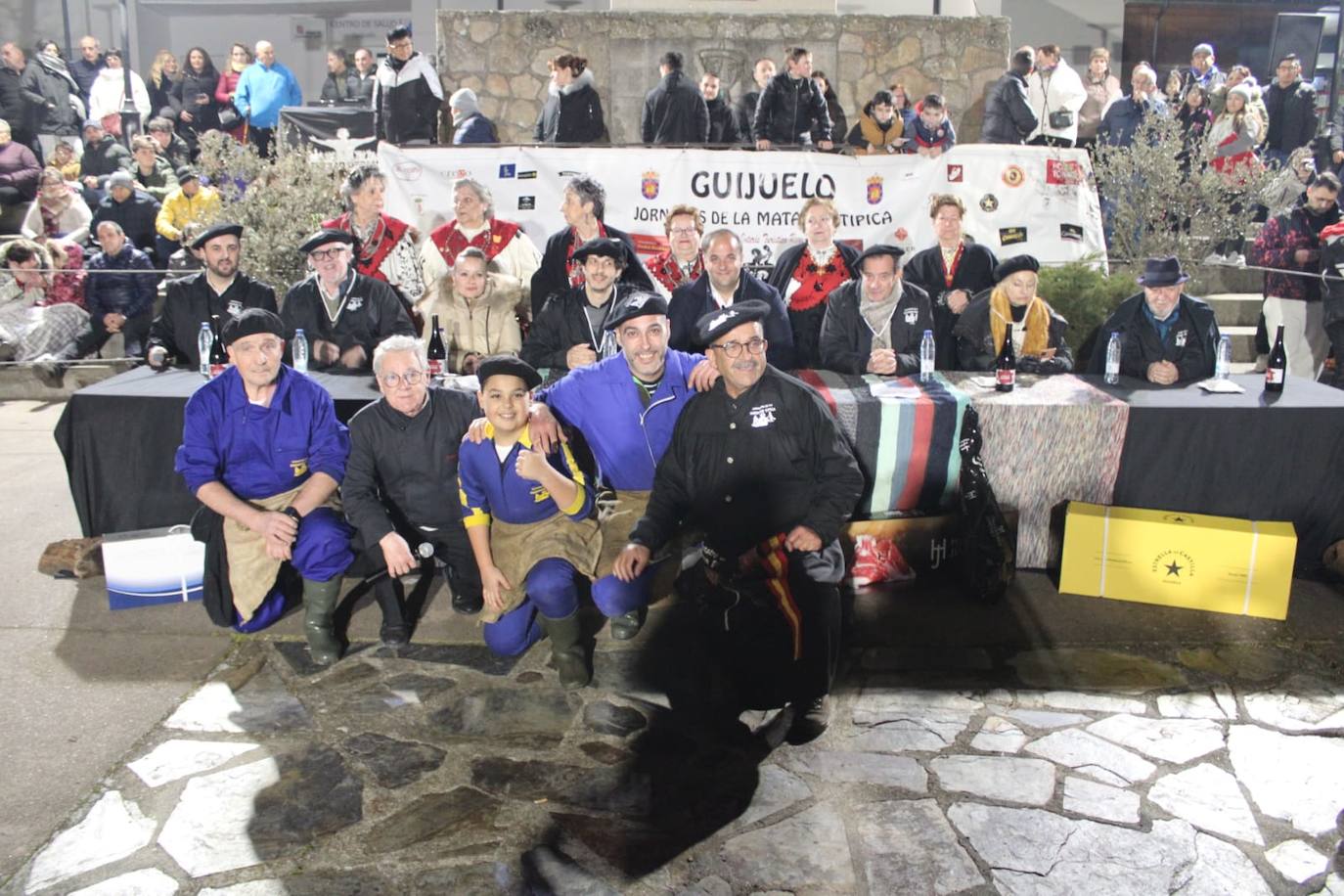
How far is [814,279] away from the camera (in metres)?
7.09

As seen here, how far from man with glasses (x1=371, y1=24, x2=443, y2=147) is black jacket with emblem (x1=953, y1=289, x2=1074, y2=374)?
6261 mm

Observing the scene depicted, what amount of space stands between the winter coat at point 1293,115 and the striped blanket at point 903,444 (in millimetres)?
8878

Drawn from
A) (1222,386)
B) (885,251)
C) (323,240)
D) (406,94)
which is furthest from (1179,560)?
(406,94)

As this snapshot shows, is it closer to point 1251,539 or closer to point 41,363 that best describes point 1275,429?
point 1251,539

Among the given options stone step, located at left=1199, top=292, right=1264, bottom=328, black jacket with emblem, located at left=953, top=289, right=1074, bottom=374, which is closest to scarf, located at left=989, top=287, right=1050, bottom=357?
black jacket with emblem, located at left=953, top=289, right=1074, bottom=374

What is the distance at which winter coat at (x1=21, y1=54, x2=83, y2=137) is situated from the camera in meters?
13.0

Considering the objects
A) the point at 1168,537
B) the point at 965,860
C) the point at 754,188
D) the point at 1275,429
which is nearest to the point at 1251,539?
the point at 1168,537

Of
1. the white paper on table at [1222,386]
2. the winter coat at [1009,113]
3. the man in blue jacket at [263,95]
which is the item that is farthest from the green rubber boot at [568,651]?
the man in blue jacket at [263,95]

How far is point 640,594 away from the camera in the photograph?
4.64m

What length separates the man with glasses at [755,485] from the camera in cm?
436

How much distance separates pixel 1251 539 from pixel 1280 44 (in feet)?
46.7

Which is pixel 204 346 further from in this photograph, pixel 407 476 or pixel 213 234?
pixel 407 476

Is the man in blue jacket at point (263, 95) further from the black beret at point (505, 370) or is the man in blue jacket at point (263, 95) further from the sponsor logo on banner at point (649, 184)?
the black beret at point (505, 370)

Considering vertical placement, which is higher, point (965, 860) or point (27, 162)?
point (27, 162)
